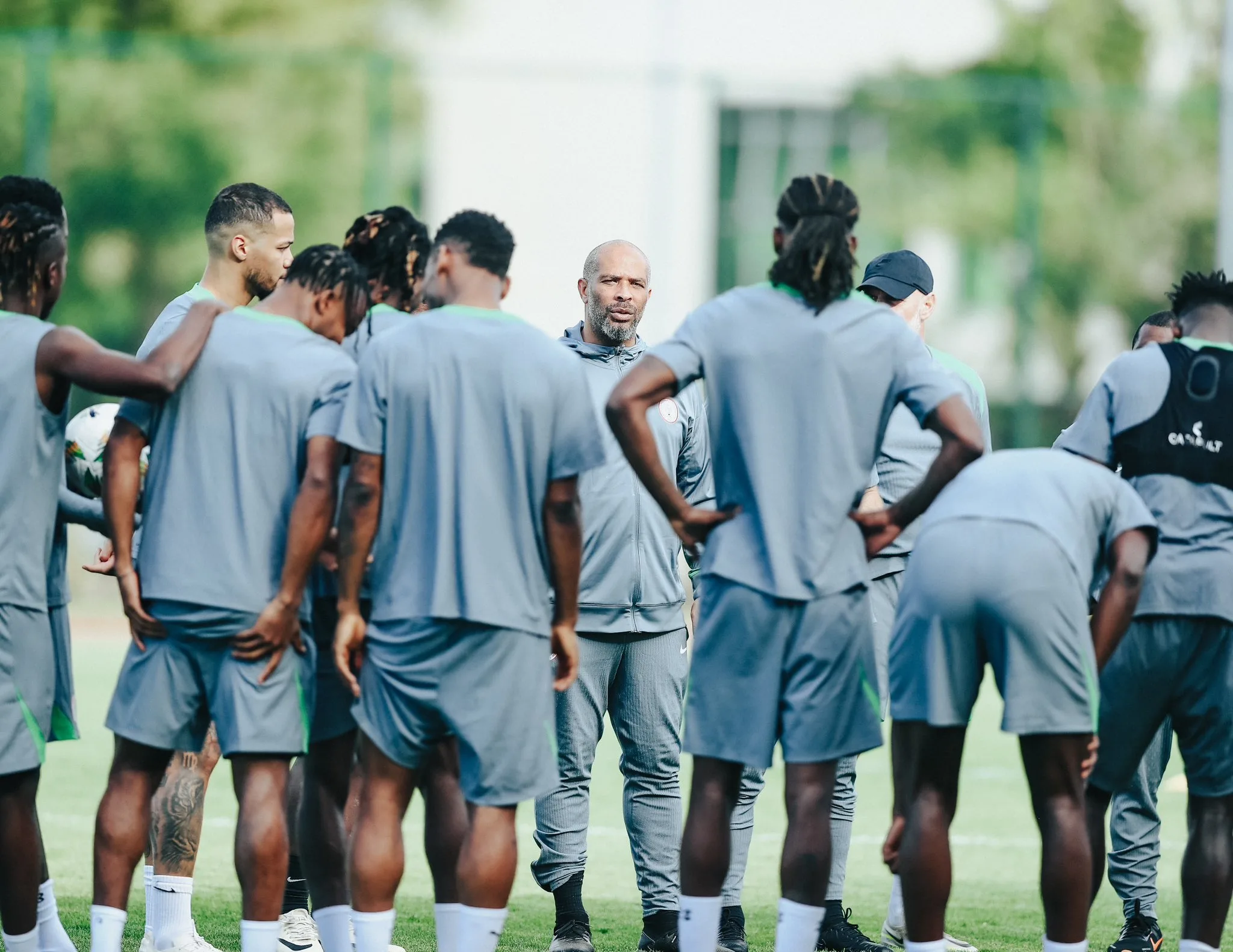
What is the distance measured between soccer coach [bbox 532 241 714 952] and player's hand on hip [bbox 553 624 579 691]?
1.23 metres

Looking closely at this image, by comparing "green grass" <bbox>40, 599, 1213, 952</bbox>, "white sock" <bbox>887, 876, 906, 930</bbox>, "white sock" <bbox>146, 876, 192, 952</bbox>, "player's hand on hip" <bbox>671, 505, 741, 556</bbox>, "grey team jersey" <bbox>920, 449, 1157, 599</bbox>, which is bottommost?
"green grass" <bbox>40, 599, 1213, 952</bbox>

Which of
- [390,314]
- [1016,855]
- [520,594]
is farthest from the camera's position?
[1016,855]

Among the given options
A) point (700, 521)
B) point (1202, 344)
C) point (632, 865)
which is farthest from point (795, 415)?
point (632, 865)

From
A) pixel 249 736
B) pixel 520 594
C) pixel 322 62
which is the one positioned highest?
pixel 322 62

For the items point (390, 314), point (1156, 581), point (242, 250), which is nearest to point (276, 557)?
point (390, 314)

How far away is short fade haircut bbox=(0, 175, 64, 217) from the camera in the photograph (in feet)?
17.9

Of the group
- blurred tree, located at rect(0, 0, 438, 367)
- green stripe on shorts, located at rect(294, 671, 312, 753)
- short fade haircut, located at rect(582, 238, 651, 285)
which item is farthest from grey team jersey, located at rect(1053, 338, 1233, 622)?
blurred tree, located at rect(0, 0, 438, 367)

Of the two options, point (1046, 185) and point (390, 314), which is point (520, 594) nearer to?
point (390, 314)

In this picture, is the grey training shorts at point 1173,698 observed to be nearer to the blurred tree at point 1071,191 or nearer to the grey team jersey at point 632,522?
the grey team jersey at point 632,522

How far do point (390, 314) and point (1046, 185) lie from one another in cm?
2807

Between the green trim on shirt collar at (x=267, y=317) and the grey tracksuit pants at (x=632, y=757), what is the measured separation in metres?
1.96

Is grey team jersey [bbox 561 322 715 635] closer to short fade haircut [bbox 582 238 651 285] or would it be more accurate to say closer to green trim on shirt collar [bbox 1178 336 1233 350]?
short fade haircut [bbox 582 238 651 285]

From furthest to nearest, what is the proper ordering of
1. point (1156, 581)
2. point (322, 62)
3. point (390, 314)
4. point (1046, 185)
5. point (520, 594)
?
point (1046, 185) → point (322, 62) → point (390, 314) → point (1156, 581) → point (520, 594)

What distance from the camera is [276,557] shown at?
525cm
